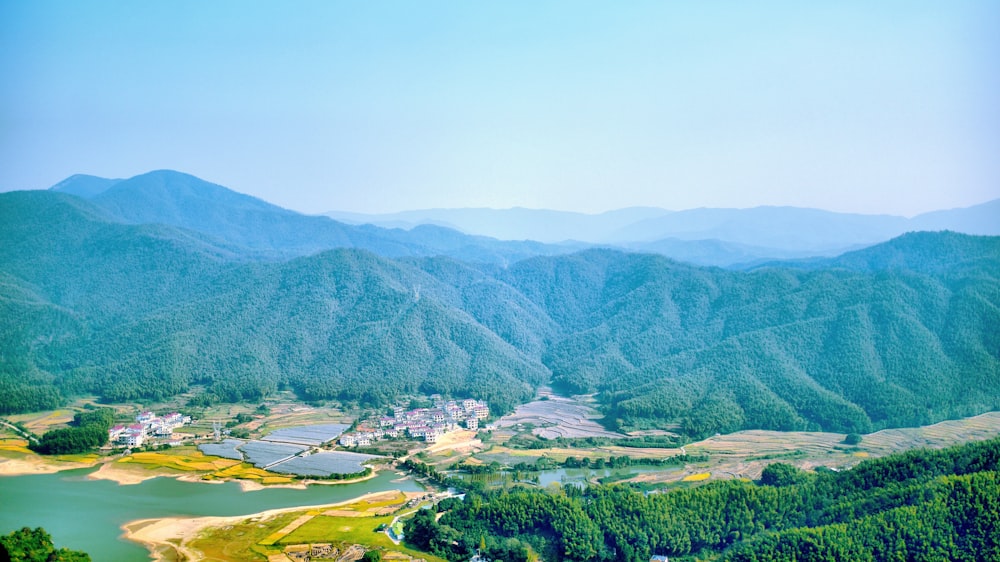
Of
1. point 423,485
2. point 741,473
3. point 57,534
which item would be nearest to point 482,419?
point 423,485

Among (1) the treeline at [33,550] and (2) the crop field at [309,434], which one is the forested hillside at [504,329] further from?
(1) the treeline at [33,550]

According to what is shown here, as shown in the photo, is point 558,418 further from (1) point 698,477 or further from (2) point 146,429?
(2) point 146,429

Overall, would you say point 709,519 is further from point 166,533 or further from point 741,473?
point 166,533

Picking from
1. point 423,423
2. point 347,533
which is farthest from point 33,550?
point 423,423

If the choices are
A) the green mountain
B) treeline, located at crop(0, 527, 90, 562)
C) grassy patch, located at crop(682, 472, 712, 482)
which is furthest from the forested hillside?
treeline, located at crop(0, 527, 90, 562)

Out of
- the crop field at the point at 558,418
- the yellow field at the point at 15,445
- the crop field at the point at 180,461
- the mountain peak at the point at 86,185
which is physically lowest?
the crop field at the point at 558,418

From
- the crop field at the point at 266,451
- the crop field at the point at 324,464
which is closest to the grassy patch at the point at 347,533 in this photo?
the crop field at the point at 324,464

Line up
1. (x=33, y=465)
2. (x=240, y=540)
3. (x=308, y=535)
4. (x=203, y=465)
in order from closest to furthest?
(x=240, y=540), (x=308, y=535), (x=33, y=465), (x=203, y=465)
